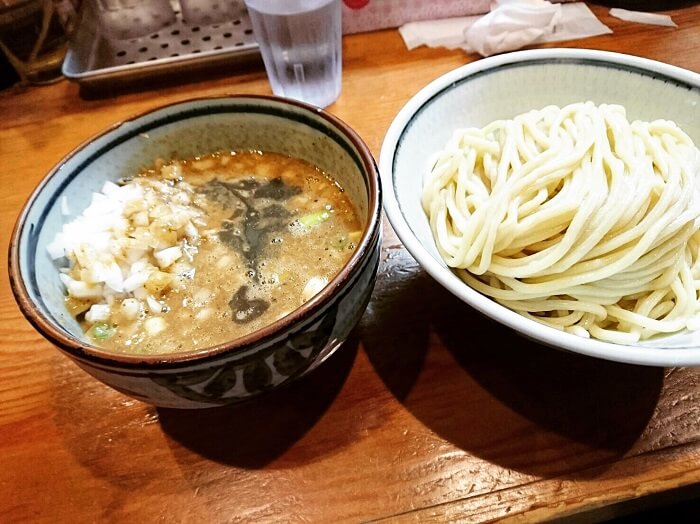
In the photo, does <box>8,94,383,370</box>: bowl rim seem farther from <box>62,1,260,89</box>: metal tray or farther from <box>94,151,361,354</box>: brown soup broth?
<box>62,1,260,89</box>: metal tray

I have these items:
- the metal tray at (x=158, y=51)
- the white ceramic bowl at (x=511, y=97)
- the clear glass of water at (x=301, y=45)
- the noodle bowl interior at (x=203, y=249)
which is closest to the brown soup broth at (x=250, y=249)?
the noodle bowl interior at (x=203, y=249)

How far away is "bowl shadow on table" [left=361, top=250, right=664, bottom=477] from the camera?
30.2 inches

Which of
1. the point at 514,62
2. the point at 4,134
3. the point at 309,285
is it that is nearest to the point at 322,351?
the point at 309,285

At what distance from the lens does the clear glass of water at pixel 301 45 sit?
4.70 ft

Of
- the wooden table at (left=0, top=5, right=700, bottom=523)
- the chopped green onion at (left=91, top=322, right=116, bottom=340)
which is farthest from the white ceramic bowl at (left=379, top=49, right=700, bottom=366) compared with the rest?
the chopped green onion at (left=91, top=322, right=116, bottom=340)

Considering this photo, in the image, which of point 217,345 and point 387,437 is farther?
point 387,437

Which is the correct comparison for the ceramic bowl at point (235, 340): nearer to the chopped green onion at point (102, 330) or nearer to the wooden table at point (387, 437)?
the chopped green onion at point (102, 330)

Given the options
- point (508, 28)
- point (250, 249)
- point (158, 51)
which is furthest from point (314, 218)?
point (158, 51)

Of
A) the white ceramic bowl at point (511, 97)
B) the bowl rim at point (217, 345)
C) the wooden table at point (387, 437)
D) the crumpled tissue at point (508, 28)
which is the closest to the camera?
the bowl rim at point (217, 345)

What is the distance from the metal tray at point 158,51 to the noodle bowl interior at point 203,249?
0.69 m

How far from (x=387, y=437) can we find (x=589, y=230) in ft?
1.33

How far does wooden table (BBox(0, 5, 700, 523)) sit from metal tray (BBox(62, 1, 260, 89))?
89 cm

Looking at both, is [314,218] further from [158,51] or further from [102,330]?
[158,51]

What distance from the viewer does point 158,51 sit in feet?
5.72
